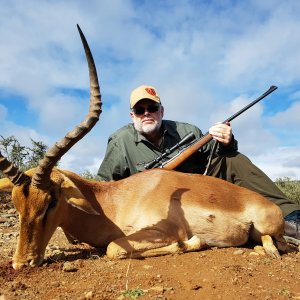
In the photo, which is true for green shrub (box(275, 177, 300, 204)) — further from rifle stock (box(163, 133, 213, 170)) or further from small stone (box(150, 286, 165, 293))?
small stone (box(150, 286, 165, 293))

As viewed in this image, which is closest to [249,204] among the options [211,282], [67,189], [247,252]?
[247,252]

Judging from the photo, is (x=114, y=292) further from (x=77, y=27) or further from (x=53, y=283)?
(x=77, y=27)

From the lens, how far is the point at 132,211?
207 inches

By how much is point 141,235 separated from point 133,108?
3637 mm

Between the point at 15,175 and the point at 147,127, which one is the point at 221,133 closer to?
the point at 147,127

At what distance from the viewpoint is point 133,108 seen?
8.05 m

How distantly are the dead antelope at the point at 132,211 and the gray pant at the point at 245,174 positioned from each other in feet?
4.19

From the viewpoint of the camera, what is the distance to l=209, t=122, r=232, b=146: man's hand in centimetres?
710

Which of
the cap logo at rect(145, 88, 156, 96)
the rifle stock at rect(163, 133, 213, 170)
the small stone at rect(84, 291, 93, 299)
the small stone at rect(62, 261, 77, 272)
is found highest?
the cap logo at rect(145, 88, 156, 96)

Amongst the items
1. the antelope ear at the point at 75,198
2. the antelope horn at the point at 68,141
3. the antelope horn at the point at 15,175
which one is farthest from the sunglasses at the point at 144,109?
the antelope horn at the point at 15,175

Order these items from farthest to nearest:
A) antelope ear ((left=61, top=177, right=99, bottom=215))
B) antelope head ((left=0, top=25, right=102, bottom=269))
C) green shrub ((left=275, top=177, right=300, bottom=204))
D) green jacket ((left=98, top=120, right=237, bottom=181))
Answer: green shrub ((left=275, top=177, right=300, bottom=204)) < green jacket ((left=98, top=120, right=237, bottom=181)) < antelope ear ((left=61, top=177, right=99, bottom=215)) < antelope head ((left=0, top=25, right=102, bottom=269))

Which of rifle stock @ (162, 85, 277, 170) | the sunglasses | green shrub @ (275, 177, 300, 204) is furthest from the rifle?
green shrub @ (275, 177, 300, 204)

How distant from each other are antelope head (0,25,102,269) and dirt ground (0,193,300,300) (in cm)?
21

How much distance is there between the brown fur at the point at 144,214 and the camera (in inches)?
175
